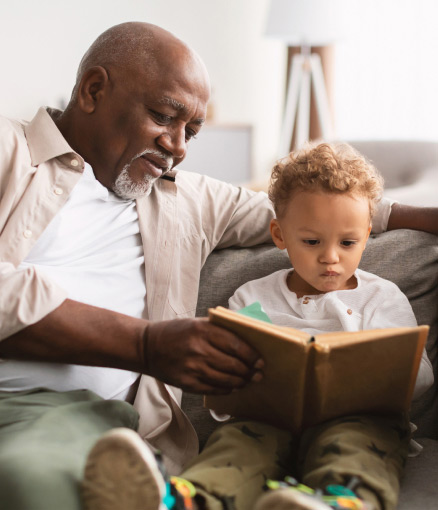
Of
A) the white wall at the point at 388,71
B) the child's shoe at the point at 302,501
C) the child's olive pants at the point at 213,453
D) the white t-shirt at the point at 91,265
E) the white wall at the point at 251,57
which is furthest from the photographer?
the white wall at the point at 388,71

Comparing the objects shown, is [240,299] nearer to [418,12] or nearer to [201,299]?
[201,299]

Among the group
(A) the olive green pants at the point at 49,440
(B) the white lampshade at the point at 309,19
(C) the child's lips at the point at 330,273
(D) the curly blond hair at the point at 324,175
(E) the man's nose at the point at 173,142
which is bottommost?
(A) the olive green pants at the point at 49,440

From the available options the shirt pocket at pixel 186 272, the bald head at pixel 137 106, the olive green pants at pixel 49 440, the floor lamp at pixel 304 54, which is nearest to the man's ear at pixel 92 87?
the bald head at pixel 137 106

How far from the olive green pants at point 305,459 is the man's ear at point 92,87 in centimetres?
84

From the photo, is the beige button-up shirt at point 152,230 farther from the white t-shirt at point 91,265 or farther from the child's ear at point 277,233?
the child's ear at point 277,233

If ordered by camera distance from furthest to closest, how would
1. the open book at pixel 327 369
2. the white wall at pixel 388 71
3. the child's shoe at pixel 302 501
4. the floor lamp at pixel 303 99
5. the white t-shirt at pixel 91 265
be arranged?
the floor lamp at pixel 303 99
the white wall at pixel 388 71
the white t-shirt at pixel 91 265
the open book at pixel 327 369
the child's shoe at pixel 302 501

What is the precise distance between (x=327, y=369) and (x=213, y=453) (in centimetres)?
25

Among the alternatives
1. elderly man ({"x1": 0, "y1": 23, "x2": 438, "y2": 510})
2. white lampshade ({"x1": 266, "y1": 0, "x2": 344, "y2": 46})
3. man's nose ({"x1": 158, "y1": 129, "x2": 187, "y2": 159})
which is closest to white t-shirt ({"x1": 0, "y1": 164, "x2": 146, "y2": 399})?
elderly man ({"x1": 0, "y1": 23, "x2": 438, "y2": 510})

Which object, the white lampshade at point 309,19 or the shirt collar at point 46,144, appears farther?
the white lampshade at point 309,19

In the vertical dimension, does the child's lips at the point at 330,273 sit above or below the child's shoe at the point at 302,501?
above

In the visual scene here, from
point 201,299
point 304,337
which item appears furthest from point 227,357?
point 201,299

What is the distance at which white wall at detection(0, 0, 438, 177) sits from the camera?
3.56 metres

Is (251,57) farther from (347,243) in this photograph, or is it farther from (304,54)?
(347,243)

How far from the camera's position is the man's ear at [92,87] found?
1.57 metres
